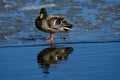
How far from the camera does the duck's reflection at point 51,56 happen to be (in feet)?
36.4

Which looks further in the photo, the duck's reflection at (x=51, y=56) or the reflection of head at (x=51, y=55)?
the reflection of head at (x=51, y=55)

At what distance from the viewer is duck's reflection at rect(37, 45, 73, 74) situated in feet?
36.4

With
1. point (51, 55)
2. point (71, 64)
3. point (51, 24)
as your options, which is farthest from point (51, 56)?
point (51, 24)

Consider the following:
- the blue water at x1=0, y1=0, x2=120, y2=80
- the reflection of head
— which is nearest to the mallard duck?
the blue water at x1=0, y1=0, x2=120, y2=80

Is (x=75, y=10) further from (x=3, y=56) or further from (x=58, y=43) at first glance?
(x=3, y=56)

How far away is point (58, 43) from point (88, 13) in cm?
386

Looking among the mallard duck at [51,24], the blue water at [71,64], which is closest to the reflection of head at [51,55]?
the blue water at [71,64]

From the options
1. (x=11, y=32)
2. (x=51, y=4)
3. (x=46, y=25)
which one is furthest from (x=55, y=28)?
(x=51, y=4)

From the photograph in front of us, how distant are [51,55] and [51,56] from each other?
111mm

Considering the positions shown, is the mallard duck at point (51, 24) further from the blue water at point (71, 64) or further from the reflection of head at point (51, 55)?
the reflection of head at point (51, 55)

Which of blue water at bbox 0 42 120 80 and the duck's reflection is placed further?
the duck's reflection

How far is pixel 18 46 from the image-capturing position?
42.3 ft

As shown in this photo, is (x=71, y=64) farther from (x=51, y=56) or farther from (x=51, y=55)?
(x=51, y=55)

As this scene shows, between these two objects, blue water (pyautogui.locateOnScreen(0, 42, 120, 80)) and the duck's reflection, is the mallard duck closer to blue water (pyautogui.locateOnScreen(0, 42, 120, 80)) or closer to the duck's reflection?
blue water (pyautogui.locateOnScreen(0, 42, 120, 80))
